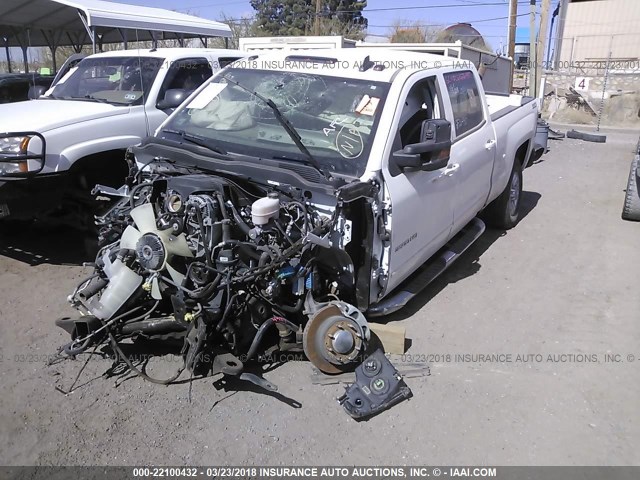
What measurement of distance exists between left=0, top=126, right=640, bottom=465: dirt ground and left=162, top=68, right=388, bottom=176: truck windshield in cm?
151

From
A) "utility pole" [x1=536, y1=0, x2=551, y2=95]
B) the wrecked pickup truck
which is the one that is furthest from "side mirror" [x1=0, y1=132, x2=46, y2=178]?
"utility pole" [x1=536, y1=0, x2=551, y2=95]

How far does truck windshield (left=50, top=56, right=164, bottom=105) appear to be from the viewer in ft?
21.3

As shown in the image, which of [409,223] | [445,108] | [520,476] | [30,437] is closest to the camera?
[520,476]

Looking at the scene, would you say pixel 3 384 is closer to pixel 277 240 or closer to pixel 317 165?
pixel 277 240

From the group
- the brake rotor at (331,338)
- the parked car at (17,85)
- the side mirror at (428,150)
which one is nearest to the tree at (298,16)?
the parked car at (17,85)

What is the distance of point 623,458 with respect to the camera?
312 centimetres

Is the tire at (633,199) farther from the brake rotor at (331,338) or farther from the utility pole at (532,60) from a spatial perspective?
the utility pole at (532,60)

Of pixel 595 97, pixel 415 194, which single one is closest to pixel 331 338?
pixel 415 194

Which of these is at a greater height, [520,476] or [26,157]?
[26,157]

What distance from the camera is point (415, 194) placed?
410 cm

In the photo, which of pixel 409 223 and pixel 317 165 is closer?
pixel 317 165

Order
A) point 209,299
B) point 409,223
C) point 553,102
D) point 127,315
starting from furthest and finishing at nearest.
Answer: point 553,102 → point 409,223 → point 127,315 → point 209,299

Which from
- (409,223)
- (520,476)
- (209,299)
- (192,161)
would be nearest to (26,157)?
(192,161)

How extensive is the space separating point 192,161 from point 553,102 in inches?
764
